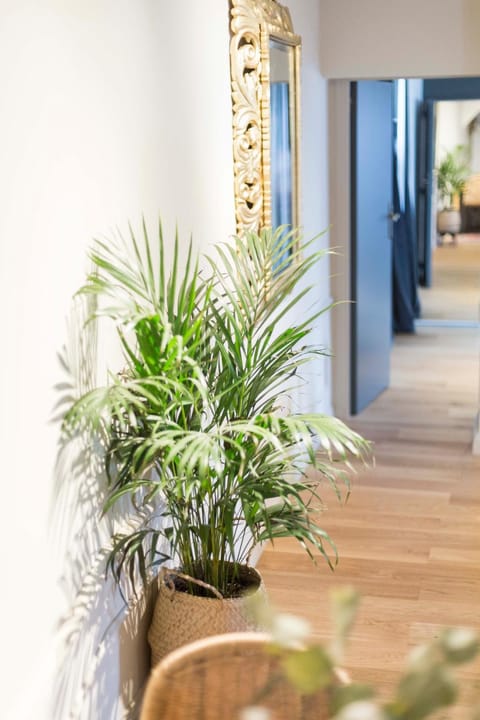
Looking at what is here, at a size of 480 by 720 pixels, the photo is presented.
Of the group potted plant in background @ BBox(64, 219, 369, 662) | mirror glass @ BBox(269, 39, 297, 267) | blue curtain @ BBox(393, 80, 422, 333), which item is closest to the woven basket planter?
potted plant in background @ BBox(64, 219, 369, 662)

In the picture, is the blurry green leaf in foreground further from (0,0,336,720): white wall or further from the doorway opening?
the doorway opening

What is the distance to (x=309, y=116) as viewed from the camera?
199 inches

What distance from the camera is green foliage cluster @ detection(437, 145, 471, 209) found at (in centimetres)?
1126

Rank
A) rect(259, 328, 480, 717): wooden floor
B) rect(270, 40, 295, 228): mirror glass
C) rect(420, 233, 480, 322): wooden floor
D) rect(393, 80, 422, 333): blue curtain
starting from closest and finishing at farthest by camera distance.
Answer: rect(259, 328, 480, 717): wooden floor
rect(270, 40, 295, 228): mirror glass
rect(393, 80, 422, 333): blue curtain
rect(420, 233, 480, 322): wooden floor

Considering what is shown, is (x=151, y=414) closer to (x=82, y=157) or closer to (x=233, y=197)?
(x=82, y=157)

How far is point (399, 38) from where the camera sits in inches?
206

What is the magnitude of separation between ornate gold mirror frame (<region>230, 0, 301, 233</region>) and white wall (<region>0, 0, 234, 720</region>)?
2.32ft

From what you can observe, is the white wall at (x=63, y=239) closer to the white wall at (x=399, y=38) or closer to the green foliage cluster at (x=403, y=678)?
the green foliage cluster at (x=403, y=678)

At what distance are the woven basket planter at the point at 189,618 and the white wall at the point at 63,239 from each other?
0.29ft

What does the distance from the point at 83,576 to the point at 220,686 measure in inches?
41.6

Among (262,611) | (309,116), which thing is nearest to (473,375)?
(309,116)

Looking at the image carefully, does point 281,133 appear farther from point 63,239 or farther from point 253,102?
point 63,239

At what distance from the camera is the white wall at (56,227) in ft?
6.70

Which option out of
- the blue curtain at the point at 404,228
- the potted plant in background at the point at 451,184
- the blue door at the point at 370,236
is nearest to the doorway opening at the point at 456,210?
the potted plant in background at the point at 451,184
